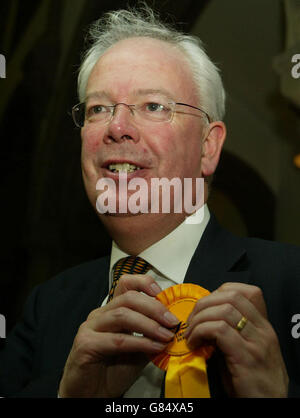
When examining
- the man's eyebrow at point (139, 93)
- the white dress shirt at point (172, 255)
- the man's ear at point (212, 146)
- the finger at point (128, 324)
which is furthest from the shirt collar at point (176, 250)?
the man's eyebrow at point (139, 93)

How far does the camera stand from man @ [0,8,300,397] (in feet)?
3.58

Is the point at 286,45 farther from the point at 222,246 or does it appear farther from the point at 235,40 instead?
the point at 222,246

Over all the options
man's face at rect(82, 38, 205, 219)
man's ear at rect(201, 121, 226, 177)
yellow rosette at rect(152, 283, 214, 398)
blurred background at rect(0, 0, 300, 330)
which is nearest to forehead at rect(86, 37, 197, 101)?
man's face at rect(82, 38, 205, 219)

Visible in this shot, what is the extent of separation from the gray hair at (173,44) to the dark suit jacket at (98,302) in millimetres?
377

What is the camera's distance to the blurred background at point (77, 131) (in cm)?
168

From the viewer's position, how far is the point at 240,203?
175 centimetres

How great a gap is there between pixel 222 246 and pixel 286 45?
749 mm

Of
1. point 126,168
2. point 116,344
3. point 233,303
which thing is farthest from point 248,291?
point 126,168

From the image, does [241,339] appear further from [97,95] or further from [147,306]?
[97,95]

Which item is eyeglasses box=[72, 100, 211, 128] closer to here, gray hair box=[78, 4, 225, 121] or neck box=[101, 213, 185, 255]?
gray hair box=[78, 4, 225, 121]

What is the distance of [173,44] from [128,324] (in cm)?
86

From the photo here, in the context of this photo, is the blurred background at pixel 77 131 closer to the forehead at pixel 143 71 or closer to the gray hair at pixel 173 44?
the gray hair at pixel 173 44

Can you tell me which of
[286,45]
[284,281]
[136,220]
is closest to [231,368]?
[284,281]

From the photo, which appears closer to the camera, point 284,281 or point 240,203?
point 284,281
